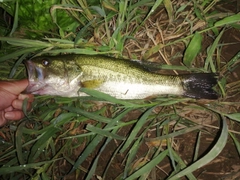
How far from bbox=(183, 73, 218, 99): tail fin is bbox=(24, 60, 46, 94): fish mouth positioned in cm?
144

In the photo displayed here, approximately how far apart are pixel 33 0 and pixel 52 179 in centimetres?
211

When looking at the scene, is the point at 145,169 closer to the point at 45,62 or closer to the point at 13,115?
the point at 45,62

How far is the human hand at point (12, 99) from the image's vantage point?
8.78 feet

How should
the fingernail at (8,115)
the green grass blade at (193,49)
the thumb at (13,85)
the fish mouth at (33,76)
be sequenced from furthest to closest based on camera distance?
the fingernail at (8,115) < the thumb at (13,85) < the green grass blade at (193,49) < the fish mouth at (33,76)

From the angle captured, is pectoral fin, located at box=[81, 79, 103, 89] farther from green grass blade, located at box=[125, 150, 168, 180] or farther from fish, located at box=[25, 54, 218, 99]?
green grass blade, located at box=[125, 150, 168, 180]

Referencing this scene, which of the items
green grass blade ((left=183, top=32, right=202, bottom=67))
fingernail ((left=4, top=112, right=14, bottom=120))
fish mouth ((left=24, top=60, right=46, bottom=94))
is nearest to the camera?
fish mouth ((left=24, top=60, right=46, bottom=94))

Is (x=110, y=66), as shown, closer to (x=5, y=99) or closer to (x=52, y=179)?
(x=5, y=99)

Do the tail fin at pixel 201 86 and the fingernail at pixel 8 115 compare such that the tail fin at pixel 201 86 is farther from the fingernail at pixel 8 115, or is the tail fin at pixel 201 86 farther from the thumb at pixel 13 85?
the fingernail at pixel 8 115

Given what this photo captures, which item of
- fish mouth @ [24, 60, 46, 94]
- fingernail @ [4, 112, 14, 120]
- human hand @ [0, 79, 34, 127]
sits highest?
fish mouth @ [24, 60, 46, 94]

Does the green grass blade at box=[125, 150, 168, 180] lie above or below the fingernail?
below

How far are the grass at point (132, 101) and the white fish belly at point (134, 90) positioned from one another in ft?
0.31

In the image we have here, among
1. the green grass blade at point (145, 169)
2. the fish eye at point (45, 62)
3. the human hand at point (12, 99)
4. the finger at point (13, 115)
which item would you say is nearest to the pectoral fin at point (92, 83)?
the fish eye at point (45, 62)

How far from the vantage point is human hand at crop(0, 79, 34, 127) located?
8.78 ft

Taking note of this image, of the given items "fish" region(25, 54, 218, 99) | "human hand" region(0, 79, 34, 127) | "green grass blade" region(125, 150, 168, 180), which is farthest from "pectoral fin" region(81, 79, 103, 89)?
"green grass blade" region(125, 150, 168, 180)
